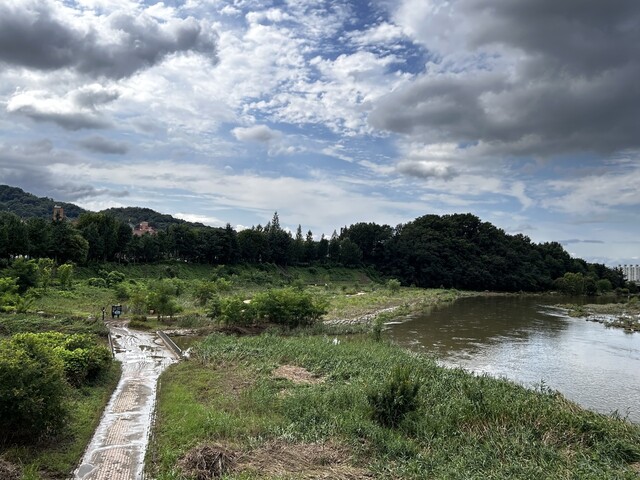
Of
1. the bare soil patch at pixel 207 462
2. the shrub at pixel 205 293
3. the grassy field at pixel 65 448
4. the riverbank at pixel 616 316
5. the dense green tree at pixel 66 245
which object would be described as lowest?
the grassy field at pixel 65 448

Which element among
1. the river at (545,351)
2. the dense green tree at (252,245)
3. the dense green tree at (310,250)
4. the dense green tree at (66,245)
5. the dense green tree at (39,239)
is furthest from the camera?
the dense green tree at (310,250)

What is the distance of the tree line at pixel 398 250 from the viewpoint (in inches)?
2805

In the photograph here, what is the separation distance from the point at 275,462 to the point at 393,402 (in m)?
4.26

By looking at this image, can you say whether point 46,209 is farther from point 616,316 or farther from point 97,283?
point 616,316

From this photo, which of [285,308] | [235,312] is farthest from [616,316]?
[235,312]

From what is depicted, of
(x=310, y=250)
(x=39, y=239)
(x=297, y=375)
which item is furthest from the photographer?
(x=310, y=250)

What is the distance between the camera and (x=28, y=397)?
35.2 feet

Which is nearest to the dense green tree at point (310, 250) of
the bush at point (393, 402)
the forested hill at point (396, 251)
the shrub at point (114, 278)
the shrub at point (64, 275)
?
the forested hill at point (396, 251)

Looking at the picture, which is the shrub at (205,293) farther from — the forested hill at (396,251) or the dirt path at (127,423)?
the forested hill at (396,251)

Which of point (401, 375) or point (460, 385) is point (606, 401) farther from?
point (401, 375)

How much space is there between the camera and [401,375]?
13.7m

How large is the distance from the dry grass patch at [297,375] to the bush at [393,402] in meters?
4.78

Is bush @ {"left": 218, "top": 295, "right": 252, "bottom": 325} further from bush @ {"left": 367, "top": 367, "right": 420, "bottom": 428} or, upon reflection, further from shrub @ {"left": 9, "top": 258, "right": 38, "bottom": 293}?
bush @ {"left": 367, "top": 367, "right": 420, "bottom": 428}

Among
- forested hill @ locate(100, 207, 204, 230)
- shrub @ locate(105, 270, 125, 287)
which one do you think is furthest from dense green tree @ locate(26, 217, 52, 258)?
forested hill @ locate(100, 207, 204, 230)
